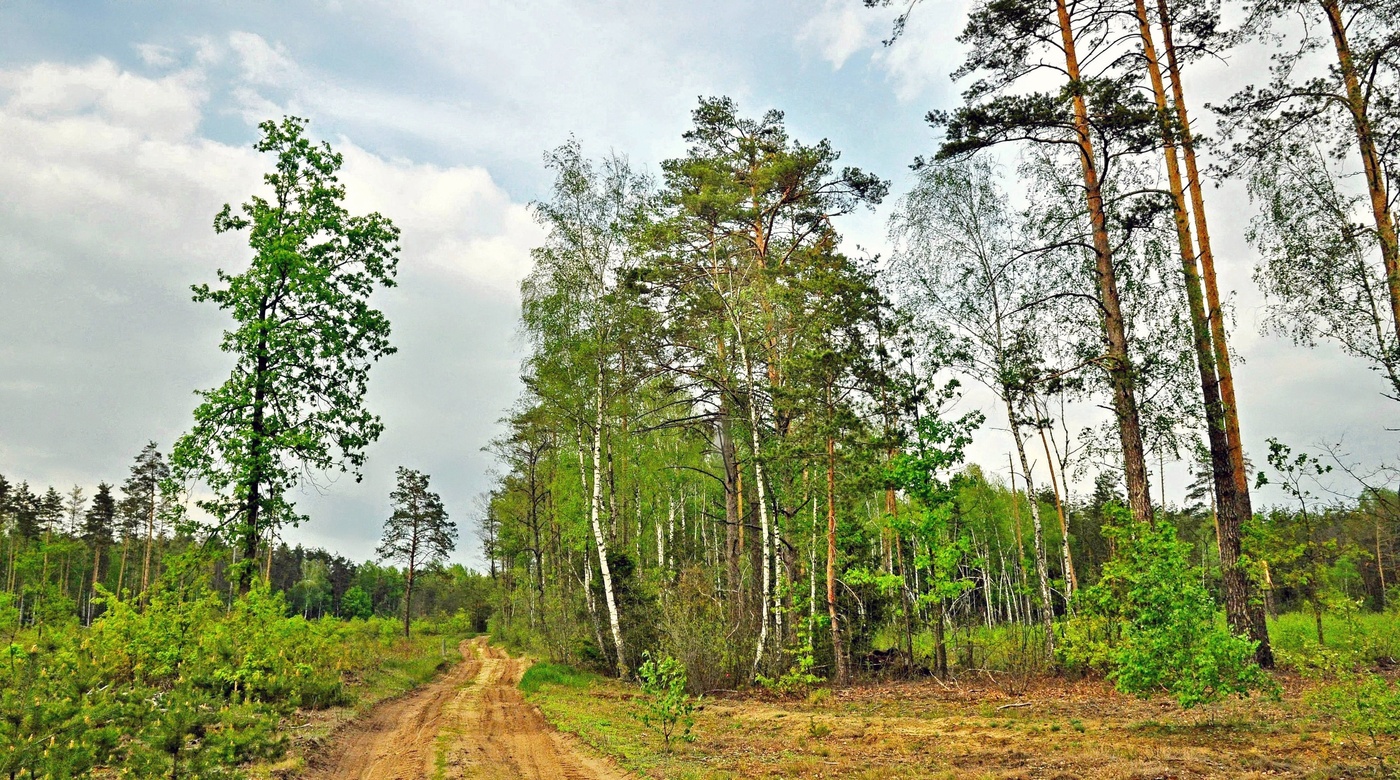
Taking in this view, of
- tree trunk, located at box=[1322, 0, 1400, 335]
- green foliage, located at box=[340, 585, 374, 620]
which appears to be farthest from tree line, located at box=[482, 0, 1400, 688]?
green foliage, located at box=[340, 585, 374, 620]

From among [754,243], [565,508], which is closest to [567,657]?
[565,508]

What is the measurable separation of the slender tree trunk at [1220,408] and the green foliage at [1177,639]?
541 cm

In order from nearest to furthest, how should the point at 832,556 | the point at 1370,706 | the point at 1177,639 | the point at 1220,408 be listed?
1. the point at 1370,706
2. the point at 1177,639
3. the point at 1220,408
4. the point at 832,556

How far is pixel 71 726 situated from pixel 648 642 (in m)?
16.8

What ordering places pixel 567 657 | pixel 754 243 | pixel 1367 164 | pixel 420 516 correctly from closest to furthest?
pixel 1367 164
pixel 754 243
pixel 567 657
pixel 420 516

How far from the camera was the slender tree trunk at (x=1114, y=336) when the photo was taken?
13.9m

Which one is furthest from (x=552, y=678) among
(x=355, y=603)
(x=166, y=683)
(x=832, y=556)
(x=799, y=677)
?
(x=355, y=603)

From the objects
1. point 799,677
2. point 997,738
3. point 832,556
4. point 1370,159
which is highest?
point 1370,159

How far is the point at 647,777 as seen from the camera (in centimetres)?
898

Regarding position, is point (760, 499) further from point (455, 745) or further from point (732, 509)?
point (455, 745)

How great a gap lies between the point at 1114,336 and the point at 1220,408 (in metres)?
2.33

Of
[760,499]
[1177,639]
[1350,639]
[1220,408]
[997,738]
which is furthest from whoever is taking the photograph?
Answer: [760,499]

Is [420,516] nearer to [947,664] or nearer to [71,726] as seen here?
[947,664]

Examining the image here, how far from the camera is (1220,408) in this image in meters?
14.0
